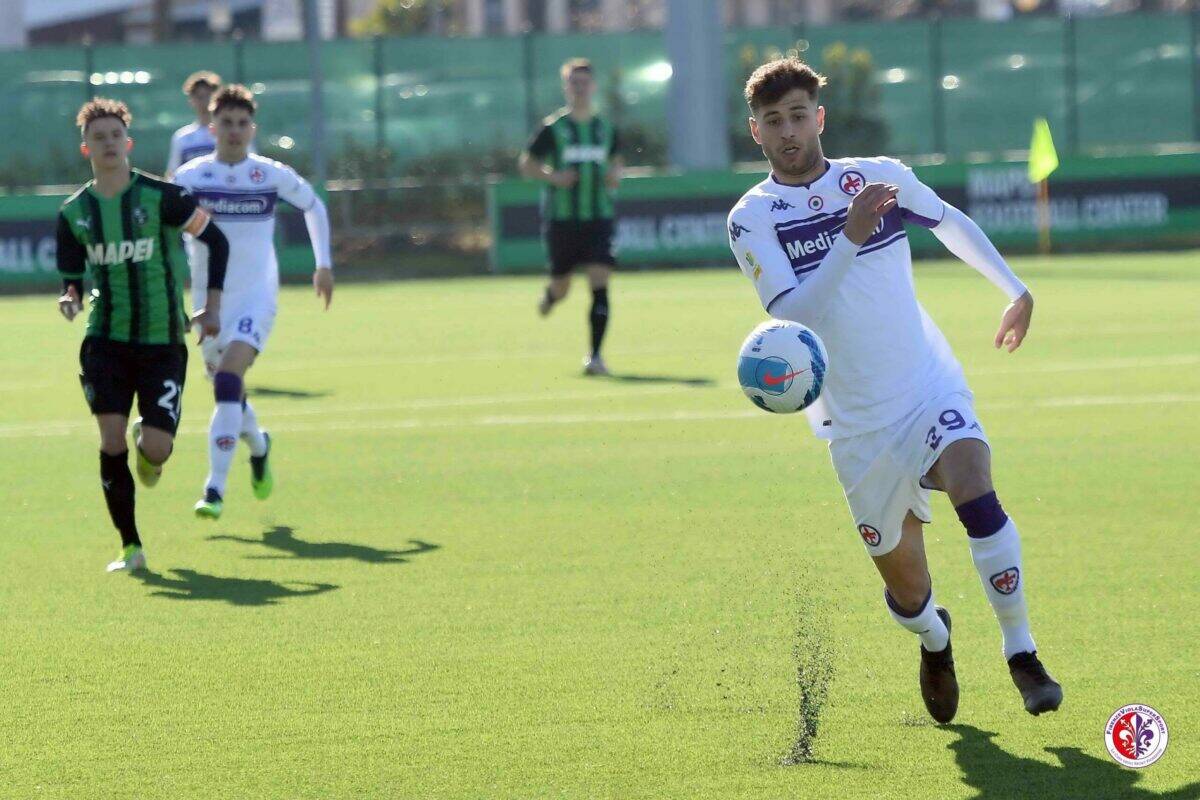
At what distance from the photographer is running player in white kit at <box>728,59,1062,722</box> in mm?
5754

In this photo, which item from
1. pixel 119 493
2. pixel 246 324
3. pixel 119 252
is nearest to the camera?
pixel 119 493

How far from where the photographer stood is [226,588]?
26.9 feet

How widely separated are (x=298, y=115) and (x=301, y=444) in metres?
20.7

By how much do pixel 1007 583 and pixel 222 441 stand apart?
5.32 meters

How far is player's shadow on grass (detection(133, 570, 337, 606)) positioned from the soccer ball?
3.05 meters

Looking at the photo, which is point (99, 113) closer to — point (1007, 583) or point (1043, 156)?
point (1007, 583)

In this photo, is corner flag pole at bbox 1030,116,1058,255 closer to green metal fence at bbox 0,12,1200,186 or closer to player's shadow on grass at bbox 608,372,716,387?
green metal fence at bbox 0,12,1200,186

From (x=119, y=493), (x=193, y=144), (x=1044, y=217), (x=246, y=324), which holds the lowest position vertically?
(x=119, y=493)

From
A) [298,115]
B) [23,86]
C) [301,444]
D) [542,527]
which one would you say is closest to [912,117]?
[298,115]

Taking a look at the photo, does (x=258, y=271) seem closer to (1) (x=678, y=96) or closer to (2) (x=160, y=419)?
(2) (x=160, y=419)

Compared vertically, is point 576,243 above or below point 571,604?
above

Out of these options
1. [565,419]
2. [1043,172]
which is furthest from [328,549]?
[1043,172]

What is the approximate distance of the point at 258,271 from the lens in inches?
432

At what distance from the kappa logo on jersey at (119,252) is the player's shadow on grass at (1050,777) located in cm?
480
